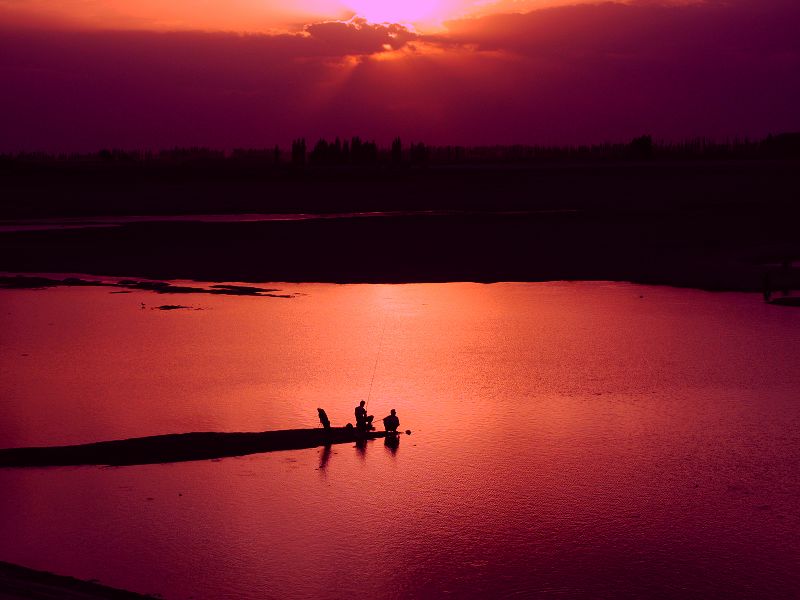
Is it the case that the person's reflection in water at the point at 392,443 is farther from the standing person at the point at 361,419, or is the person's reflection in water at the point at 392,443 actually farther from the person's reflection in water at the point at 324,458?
the person's reflection in water at the point at 324,458

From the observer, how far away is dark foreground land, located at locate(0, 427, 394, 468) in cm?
1012

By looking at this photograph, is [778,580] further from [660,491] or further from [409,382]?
[409,382]

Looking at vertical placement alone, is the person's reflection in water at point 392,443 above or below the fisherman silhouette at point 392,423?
below

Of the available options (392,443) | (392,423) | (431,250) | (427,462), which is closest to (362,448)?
(392,443)

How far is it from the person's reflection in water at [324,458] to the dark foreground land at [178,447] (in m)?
0.12

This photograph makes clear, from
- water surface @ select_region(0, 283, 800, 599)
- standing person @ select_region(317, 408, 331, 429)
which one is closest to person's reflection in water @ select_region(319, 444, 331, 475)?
water surface @ select_region(0, 283, 800, 599)

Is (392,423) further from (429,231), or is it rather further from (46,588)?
(429,231)

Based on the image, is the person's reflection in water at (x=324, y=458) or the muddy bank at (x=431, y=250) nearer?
the person's reflection in water at (x=324, y=458)

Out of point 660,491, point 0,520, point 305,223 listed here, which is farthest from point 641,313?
point 305,223

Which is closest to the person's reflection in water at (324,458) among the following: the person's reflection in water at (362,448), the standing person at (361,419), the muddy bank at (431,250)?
the person's reflection in water at (362,448)

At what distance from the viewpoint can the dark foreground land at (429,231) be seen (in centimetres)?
2891

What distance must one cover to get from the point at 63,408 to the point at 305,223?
32427 mm

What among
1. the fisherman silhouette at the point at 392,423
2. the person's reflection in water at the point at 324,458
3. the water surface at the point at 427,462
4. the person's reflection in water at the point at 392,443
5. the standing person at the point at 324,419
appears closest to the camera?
the water surface at the point at 427,462

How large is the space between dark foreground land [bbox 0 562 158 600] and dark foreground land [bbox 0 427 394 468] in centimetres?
314
